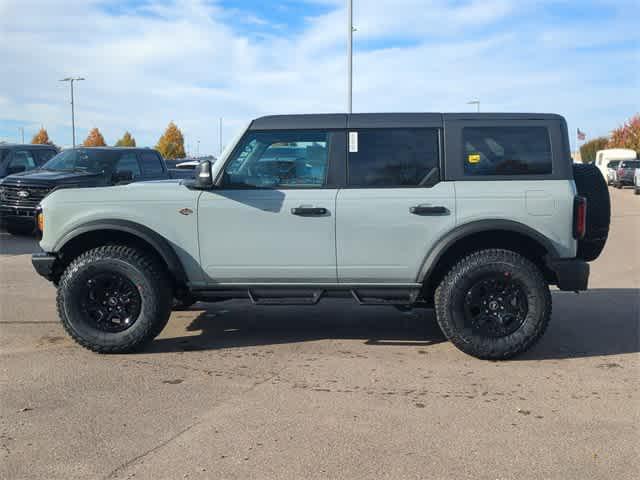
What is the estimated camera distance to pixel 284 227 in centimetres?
530

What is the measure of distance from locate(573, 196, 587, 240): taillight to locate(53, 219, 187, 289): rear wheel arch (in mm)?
3118

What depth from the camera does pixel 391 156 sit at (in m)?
5.37

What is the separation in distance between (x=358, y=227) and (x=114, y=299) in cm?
209

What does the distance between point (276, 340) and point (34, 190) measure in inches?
332

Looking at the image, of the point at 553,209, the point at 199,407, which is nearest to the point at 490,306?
the point at 553,209

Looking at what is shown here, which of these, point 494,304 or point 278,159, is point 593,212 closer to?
point 494,304

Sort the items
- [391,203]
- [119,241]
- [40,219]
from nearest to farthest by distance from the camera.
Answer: [391,203], [119,241], [40,219]

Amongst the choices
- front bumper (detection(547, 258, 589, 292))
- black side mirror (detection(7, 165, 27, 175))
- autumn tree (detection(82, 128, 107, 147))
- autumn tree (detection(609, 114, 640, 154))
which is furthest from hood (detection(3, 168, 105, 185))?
autumn tree (detection(82, 128, 107, 147))

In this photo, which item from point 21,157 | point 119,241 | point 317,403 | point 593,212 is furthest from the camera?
point 21,157

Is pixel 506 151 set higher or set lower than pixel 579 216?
higher

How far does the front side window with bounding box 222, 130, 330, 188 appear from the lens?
5414mm

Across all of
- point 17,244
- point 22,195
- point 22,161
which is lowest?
point 17,244

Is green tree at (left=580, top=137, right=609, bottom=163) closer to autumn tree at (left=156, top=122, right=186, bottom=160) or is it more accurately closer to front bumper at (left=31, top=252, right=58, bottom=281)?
autumn tree at (left=156, top=122, right=186, bottom=160)

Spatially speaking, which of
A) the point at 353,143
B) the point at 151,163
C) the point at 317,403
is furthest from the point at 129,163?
the point at 317,403
